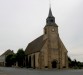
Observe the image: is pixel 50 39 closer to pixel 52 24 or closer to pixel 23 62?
pixel 52 24

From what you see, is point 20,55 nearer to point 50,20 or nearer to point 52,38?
point 52,38

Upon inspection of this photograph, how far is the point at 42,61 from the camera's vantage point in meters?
71.2

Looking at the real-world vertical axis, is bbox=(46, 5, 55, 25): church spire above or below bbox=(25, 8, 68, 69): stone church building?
above

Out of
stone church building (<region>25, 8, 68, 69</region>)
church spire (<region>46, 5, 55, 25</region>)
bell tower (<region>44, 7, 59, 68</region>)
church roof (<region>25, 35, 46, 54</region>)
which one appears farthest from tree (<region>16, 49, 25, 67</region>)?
church spire (<region>46, 5, 55, 25</region>)

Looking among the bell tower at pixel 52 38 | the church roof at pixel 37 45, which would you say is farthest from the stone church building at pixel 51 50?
the church roof at pixel 37 45

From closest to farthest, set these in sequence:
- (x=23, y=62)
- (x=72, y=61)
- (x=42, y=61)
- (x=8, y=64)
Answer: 1. (x=42, y=61)
2. (x=72, y=61)
3. (x=23, y=62)
4. (x=8, y=64)

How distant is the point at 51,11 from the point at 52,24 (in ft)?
14.5

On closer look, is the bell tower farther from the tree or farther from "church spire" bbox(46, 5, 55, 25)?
the tree

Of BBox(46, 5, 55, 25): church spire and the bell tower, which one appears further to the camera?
BBox(46, 5, 55, 25): church spire

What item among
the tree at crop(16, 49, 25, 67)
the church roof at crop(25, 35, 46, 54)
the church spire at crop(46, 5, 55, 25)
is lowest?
the tree at crop(16, 49, 25, 67)

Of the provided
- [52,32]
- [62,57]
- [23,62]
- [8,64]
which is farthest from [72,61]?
[8,64]

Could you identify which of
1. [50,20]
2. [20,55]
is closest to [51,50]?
[50,20]

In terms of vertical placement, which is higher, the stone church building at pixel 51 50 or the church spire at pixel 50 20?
the church spire at pixel 50 20

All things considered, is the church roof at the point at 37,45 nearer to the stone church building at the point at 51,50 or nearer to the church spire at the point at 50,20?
the stone church building at the point at 51,50
